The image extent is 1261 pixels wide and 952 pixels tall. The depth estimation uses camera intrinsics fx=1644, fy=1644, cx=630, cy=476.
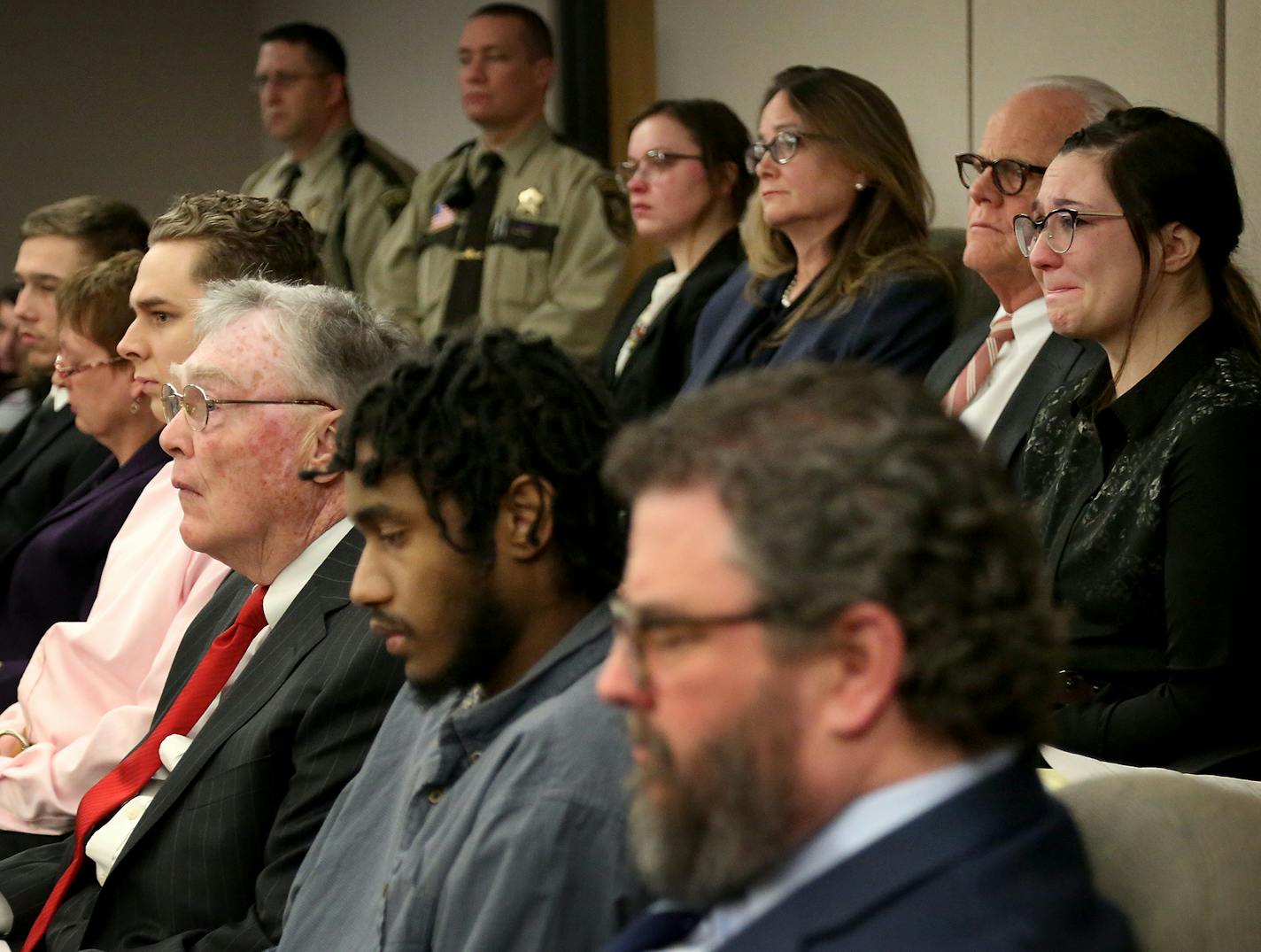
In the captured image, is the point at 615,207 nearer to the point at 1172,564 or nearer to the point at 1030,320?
the point at 1030,320

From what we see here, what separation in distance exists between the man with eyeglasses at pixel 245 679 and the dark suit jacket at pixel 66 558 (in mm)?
758

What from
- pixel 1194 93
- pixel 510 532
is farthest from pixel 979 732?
pixel 1194 93

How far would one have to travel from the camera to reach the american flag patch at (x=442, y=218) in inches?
201

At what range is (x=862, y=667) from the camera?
0.93 metres

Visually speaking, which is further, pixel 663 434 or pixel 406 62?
pixel 406 62

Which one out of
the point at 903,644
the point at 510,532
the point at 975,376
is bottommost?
the point at 975,376

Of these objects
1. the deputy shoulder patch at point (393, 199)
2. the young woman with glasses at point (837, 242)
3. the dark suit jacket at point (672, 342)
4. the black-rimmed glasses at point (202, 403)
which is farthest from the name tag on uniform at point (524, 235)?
the black-rimmed glasses at point (202, 403)

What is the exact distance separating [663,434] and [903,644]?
19 cm

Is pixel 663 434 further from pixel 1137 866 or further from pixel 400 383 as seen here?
pixel 400 383

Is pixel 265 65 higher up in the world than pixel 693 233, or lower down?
higher up

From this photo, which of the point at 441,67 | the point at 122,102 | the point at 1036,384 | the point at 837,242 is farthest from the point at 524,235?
the point at 122,102

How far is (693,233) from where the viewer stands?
4234 mm

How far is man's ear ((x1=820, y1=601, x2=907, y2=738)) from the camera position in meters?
0.92

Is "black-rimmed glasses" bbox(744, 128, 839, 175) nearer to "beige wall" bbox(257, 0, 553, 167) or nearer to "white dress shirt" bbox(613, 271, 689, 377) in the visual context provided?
"white dress shirt" bbox(613, 271, 689, 377)
